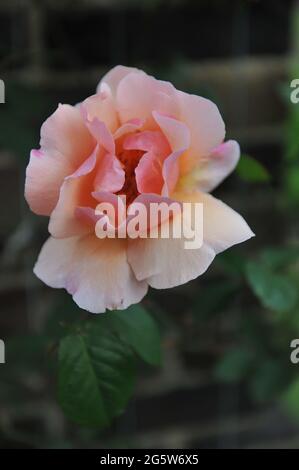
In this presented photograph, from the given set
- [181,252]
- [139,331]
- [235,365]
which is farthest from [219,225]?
[235,365]

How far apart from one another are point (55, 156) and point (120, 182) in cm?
5

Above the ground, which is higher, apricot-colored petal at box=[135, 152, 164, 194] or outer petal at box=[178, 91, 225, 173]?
outer petal at box=[178, 91, 225, 173]

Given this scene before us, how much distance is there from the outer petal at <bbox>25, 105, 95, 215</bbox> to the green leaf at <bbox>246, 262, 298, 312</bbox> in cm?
25

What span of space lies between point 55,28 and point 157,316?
465mm

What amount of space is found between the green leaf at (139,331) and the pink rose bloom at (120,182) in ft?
0.41

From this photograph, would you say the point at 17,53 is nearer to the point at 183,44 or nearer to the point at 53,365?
the point at 183,44

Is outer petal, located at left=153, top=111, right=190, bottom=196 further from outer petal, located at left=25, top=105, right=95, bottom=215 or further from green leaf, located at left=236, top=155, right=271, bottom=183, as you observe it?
green leaf, located at left=236, top=155, right=271, bottom=183

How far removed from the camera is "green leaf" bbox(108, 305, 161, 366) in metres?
0.54

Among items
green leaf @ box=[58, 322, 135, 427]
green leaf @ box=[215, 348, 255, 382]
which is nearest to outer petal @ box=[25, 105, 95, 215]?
green leaf @ box=[58, 322, 135, 427]

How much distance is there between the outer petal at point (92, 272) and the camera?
414 millimetres

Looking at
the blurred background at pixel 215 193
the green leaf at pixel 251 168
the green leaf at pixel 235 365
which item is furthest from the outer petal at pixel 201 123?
the green leaf at pixel 235 365

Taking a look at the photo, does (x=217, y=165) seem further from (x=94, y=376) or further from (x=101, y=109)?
(x=94, y=376)

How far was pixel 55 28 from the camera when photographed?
35.4 inches

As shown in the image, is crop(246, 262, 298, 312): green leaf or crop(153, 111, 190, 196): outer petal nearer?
crop(153, 111, 190, 196): outer petal
